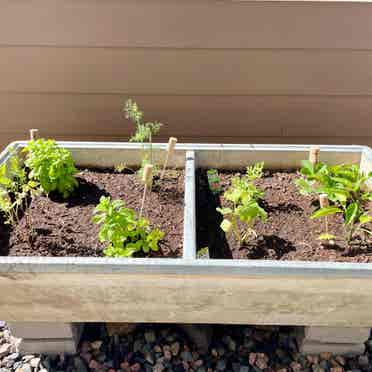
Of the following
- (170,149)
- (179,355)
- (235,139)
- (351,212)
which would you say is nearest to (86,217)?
(170,149)

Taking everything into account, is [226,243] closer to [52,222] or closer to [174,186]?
[174,186]

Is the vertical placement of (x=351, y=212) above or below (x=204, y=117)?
below

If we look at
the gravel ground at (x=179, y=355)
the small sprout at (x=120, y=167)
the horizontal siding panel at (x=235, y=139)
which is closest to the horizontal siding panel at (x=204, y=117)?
the horizontal siding panel at (x=235, y=139)

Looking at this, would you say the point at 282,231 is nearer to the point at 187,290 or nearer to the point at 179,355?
the point at 187,290

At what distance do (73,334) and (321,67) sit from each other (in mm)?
1780

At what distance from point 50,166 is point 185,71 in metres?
0.85

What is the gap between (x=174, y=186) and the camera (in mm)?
1860

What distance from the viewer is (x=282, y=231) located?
1637 millimetres

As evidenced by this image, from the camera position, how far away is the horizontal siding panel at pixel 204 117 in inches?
81.9

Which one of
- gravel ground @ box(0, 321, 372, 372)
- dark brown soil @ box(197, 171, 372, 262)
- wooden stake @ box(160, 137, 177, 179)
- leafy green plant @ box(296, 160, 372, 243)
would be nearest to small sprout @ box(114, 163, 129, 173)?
wooden stake @ box(160, 137, 177, 179)

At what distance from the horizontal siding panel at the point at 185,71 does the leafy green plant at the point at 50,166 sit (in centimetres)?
47

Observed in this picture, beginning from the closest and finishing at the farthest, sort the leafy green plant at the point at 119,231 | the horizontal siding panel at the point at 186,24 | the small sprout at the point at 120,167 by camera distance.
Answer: the leafy green plant at the point at 119,231 → the horizontal siding panel at the point at 186,24 → the small sprout at the point at 120,167

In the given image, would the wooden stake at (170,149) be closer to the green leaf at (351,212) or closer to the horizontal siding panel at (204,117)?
the horizontal siding panel at (204,117)

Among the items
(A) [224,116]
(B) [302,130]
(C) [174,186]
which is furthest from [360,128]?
(C) [174,186]
